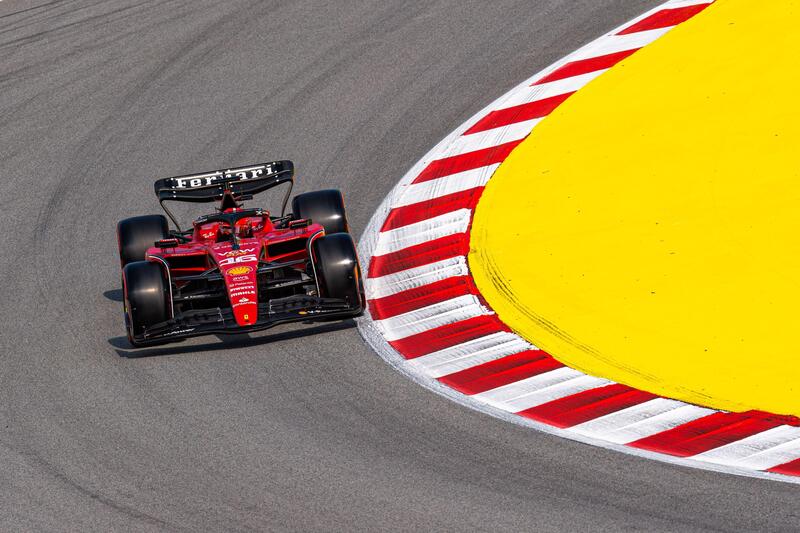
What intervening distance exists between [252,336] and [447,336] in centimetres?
158

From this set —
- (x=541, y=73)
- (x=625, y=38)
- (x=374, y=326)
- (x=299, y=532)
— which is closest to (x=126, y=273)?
(x=374, y=326)

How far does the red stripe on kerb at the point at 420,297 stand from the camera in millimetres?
10289

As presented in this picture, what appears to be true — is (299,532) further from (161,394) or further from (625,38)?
(625,38)

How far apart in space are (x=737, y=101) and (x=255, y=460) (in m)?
6.84

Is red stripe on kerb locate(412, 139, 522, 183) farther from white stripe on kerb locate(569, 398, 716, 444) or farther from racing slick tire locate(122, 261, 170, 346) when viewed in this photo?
white stripe on kerb locate(569, 398, 716, 444)

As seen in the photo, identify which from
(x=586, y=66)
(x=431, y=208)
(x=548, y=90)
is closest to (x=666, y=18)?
(x=586, y=66)

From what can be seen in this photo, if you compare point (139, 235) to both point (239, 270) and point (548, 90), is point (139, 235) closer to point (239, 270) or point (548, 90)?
point (239, 270)

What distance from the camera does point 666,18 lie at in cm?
1491

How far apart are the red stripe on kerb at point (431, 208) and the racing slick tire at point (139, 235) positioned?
216 cm

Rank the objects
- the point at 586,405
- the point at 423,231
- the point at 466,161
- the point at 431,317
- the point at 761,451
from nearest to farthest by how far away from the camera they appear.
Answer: the point at 761,451, the point at 586,405, the point at 431,317, the point at 423,231, the point at 466,161

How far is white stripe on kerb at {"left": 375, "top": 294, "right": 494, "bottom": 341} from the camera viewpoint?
9.91 metres

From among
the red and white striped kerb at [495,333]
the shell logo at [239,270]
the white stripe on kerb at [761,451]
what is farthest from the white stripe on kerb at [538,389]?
the shell logo at [239,270]

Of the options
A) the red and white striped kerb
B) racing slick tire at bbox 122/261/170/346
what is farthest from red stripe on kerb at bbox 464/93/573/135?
racing slick tire at bbox 122/261/170/346

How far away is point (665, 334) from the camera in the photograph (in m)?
9.30
